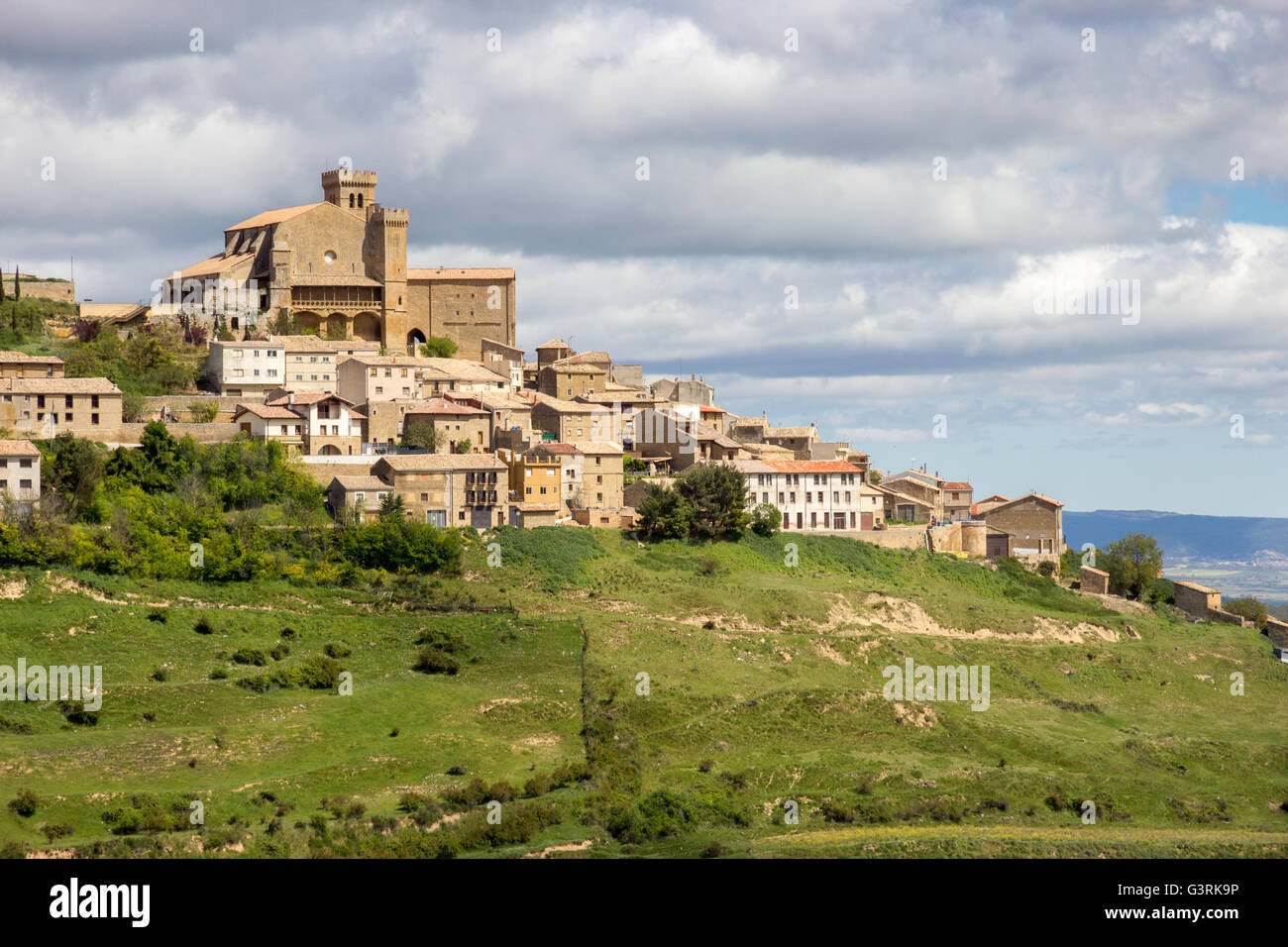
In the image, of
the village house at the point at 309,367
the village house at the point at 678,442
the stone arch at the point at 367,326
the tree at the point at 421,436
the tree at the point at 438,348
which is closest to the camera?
the tree at the point at 421,436

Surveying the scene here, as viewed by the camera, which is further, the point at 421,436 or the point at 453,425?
the point at 453,425

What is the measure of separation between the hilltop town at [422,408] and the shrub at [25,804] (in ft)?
74.3

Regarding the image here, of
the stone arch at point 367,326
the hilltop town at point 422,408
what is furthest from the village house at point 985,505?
the stone arch at point 367,326

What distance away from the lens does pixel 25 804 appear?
39938 mm

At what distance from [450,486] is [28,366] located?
21071 millimetres

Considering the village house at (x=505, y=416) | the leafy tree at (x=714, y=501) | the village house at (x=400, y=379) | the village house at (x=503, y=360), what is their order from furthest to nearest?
1. the village house at (x=503, y=360)
2. the village house at (x=400, y=379)
3. the village house at (x=505, y=416)
4. the leafy tree at (x=714, y=501)

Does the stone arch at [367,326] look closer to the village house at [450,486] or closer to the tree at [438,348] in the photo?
the tree at [438,348]

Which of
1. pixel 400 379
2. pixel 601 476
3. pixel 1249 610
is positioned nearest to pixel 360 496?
pixel 601 476

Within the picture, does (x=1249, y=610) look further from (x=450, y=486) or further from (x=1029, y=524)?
(x=450, y=486)

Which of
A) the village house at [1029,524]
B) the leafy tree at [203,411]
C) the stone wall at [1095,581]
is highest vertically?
the leafy tree at [203,411]

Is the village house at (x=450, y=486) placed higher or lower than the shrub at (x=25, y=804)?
higher

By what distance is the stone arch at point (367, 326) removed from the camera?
96.9m
